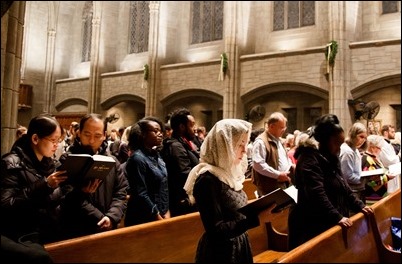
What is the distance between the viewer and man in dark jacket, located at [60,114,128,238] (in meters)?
2.20

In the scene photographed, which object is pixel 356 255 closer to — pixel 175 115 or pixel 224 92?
pixel 175 115

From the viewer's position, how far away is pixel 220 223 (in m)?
1.80

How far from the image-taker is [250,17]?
12.1m

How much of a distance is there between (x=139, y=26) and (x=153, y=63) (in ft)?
7.89

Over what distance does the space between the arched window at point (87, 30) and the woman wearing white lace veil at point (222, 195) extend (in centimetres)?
1530

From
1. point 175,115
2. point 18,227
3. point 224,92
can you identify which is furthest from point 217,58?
point 18,227

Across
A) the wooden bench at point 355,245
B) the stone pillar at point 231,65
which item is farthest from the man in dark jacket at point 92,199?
the stone pillar at point 231,65

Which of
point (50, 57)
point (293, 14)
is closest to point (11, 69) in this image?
point (293, 14)

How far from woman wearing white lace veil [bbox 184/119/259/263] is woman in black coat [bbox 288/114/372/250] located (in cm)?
73

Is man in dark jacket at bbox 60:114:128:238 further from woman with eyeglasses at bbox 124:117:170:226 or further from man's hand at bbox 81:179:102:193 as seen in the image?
woman with eyeglasses at bbox 124:117:170:226

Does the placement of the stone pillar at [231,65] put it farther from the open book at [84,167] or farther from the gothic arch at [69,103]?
the open book at [84,167]

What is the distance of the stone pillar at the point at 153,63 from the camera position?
43.3 feet

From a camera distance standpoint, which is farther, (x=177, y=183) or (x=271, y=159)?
(x=271, y=159)

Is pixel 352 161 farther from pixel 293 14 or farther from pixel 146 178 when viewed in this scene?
pixel 293 14
